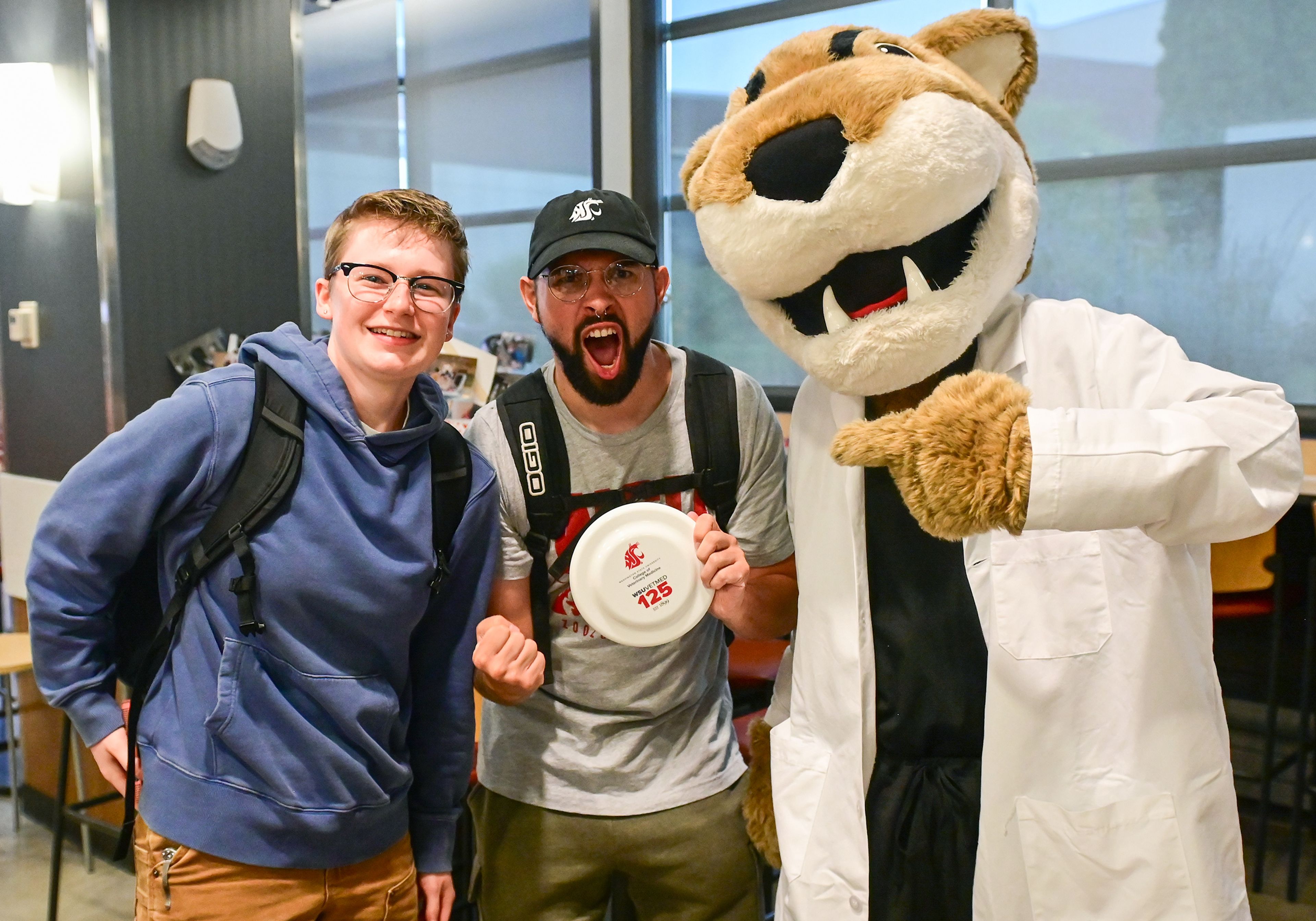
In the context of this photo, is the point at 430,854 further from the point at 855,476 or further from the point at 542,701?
the point at 855,476

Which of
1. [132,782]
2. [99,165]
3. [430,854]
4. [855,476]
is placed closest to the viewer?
[855,476]

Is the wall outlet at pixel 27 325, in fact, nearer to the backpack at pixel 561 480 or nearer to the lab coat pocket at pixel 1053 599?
the backpack at pixel 561 480

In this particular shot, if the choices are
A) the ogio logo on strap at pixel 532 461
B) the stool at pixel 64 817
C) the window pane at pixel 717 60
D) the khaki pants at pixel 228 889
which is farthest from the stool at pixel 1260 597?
the stool at pixel 64 817

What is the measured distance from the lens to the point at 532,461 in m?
1.76

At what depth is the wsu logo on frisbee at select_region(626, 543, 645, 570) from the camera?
1611 mm

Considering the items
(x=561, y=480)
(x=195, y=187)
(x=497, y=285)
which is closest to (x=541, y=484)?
(x=561, y=480)

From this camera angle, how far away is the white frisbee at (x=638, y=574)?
161 centimetres

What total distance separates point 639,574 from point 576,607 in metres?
0.18

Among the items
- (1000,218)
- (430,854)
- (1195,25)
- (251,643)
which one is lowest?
(430,854)

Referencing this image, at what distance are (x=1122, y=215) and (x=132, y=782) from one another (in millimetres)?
4015

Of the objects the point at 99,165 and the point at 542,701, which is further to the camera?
the point at 99,165

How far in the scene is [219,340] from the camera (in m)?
3.54

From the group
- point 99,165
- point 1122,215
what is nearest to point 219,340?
point 99,165

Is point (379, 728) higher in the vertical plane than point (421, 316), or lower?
lower
